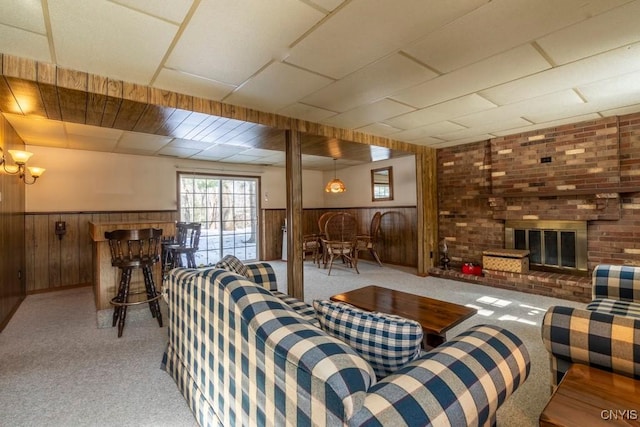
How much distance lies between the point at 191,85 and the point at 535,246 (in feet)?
15.8

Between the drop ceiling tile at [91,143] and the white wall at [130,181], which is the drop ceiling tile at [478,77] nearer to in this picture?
the white wall at [130,181]

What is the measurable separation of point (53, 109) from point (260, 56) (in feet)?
6.56

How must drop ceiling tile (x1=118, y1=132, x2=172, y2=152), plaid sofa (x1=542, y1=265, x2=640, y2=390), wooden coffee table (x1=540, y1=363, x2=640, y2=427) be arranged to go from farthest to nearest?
drop ceiling tile (x1=118, y1=132, x2=172, y2=152) < plaid sofa (x1=542, y1=265, x2=640, y2=390) < wooden coffee table (x1=540, y1=363, x2=640, y2=427)

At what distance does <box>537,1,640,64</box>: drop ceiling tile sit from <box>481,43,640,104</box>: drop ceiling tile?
139mm

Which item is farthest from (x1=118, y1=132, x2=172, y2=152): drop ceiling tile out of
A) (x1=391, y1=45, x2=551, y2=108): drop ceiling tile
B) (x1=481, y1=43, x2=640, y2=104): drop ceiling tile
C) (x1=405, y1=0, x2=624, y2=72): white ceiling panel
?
(x1=481, y1=43, x2=640, y2=104): drop ceiling tile

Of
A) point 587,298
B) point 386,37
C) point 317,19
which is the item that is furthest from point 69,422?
point 587,298

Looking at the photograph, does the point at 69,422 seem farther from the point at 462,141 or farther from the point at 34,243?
the point at 462,141

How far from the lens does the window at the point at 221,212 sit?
6090 millimetres

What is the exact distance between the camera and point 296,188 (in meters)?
3.58

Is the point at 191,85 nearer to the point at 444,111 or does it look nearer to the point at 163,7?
the point at 163,7

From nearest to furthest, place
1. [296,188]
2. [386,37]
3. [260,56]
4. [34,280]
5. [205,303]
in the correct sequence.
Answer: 1. [205,303]
2. [386,37]
3. [260,56]
4. [296,188]
5. [34,280]

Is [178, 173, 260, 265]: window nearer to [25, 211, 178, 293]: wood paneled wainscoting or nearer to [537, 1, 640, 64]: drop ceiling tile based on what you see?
[25, 211, 178, 293]: wood paneled wainscoting

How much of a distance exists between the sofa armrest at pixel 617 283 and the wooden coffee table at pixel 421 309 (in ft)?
3.58

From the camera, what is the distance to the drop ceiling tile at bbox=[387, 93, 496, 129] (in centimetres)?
308
